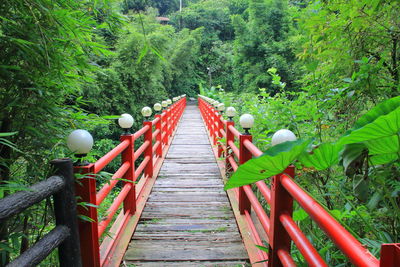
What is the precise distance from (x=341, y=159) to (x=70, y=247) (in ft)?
4.07

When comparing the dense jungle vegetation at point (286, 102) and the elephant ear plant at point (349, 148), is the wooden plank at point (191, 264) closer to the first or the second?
the dense jungle vegetation at point (286, 102)

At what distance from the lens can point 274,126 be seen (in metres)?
2.85

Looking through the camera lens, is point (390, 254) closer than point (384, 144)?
Yes

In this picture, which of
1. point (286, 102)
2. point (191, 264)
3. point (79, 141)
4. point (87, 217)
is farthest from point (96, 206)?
point (286, 102)

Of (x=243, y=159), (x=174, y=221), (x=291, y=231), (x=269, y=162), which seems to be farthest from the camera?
(x=174, y=221)

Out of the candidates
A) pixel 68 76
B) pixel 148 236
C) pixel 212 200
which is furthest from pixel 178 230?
pixel 68 76

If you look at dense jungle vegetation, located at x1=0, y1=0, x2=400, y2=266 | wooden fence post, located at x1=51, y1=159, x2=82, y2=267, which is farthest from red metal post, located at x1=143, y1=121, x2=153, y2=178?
wooden fence post, located at x1=51, y1=159, x2=82, y2=267

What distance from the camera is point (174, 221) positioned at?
8.45 feet

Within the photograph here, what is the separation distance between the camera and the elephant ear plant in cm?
65

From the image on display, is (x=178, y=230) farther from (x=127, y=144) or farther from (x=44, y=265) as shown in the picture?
(x=44, y=265)

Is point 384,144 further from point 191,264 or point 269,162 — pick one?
point 191,264

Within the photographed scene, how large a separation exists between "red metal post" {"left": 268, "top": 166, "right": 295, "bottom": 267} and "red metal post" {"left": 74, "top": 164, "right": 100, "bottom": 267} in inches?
36.6

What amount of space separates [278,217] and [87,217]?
963 mm

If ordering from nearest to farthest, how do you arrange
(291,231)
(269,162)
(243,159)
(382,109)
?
1. (382,109)
2. (269,162)
3. (291,231)
4. (243,159)
